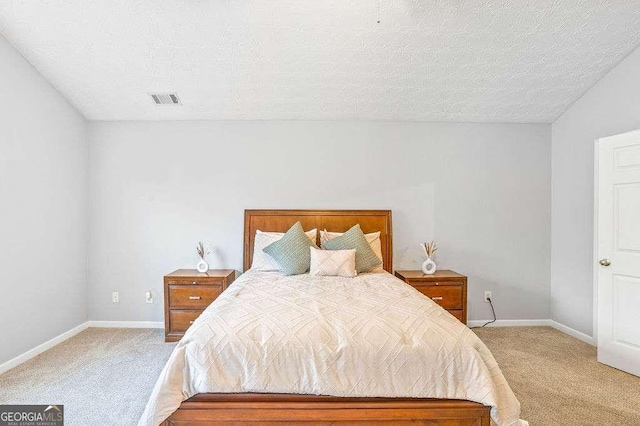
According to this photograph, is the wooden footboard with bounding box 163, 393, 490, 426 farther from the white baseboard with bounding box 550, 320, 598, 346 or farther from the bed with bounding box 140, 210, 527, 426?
the white baseboard with bounding box 550, 320, 598, 346

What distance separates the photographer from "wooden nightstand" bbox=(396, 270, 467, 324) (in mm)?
3645

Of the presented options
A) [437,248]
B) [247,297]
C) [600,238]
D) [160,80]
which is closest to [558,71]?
[600,238]

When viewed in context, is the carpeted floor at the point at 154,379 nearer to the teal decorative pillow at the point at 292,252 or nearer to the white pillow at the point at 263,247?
the white pillow at the point at 263,247

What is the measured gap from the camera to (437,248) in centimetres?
411

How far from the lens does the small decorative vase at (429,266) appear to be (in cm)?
381

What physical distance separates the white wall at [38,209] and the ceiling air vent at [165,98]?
3.21 feet

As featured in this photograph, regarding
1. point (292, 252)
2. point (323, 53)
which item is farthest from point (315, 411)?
point (323, 53)

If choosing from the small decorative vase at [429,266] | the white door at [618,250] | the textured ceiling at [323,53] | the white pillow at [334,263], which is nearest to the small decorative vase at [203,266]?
the white pillow at [334,263]

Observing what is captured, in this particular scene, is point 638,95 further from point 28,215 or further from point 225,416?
point 28,215

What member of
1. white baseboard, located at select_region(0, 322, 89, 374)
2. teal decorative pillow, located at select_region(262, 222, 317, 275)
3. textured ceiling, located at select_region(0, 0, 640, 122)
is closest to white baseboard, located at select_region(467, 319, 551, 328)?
teal decorative pillow, located at select_region(262, 222, 317, 275)

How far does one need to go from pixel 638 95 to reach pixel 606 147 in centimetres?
55

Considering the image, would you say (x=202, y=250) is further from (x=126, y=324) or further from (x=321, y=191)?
(x=321, y=191)

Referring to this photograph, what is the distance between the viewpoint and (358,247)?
356 centimetres

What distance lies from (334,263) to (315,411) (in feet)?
5.48
